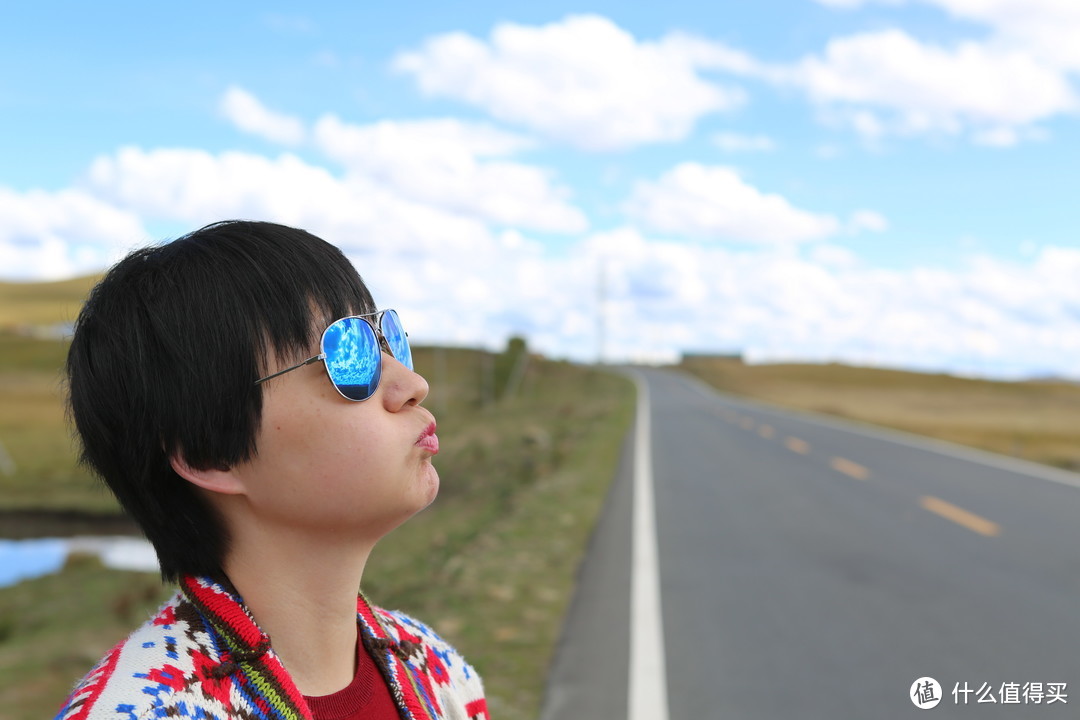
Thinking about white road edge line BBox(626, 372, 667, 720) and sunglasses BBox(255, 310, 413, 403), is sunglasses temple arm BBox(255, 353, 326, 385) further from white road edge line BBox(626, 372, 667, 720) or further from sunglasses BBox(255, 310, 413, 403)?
white road edge line BBox(626, 372, 667, 720)

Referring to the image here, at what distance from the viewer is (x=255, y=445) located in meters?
1.33

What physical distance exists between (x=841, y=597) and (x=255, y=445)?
6.54m

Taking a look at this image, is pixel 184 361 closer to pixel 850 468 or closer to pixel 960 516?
pixel 960 516

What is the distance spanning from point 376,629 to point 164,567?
1.17 feet

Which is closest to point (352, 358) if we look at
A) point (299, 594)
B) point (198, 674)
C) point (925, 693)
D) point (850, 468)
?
point (299, 594)

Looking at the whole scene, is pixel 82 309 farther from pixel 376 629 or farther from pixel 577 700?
pixel 577 700

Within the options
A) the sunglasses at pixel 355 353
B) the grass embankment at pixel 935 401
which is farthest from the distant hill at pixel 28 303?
the sunglasses at pixel 355 353

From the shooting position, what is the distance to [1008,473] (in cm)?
1420

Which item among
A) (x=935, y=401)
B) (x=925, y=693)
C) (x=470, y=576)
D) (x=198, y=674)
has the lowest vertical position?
(x=935, y=401)

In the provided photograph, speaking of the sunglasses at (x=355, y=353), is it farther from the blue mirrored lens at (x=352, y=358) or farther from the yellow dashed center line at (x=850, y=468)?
the yellow dashed center line at (x=850, y=468)

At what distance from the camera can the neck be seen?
1.37m

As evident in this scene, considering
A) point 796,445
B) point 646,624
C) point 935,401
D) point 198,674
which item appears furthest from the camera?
point 935,401

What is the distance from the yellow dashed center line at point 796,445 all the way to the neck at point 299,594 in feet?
54.7

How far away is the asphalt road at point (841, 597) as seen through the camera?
4.96 m
